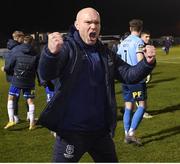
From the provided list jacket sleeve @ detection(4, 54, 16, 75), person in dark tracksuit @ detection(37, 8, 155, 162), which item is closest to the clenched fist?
person in dark tracksuit @ detection(37, 8, 155, 162)

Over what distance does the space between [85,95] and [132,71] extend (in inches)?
23.3

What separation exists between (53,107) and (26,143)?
4771mm

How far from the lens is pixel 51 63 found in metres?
3.91

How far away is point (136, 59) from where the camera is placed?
8555 millimetres

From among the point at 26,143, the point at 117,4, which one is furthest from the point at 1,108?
the point at 117,4

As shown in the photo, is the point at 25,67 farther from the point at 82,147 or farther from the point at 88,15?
the point at 88,15

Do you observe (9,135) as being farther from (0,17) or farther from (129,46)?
(0,17)

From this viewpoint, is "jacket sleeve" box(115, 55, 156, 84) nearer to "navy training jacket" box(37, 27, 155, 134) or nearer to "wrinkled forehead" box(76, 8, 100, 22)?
"navy training jacket" box(37, 27, 155, 134)

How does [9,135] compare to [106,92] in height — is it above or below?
below

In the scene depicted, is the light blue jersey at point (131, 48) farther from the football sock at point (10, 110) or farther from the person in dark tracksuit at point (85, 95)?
the person in dark tracksuit at point (85, 95)

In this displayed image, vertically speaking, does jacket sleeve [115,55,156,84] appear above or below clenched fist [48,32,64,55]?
below

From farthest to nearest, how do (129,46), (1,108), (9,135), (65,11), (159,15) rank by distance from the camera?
(159,15) → (65,11) → (1,108) → (9,135) → (129,46)

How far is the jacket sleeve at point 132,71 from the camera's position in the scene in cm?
452

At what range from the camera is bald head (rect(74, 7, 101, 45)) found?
4.23 m
